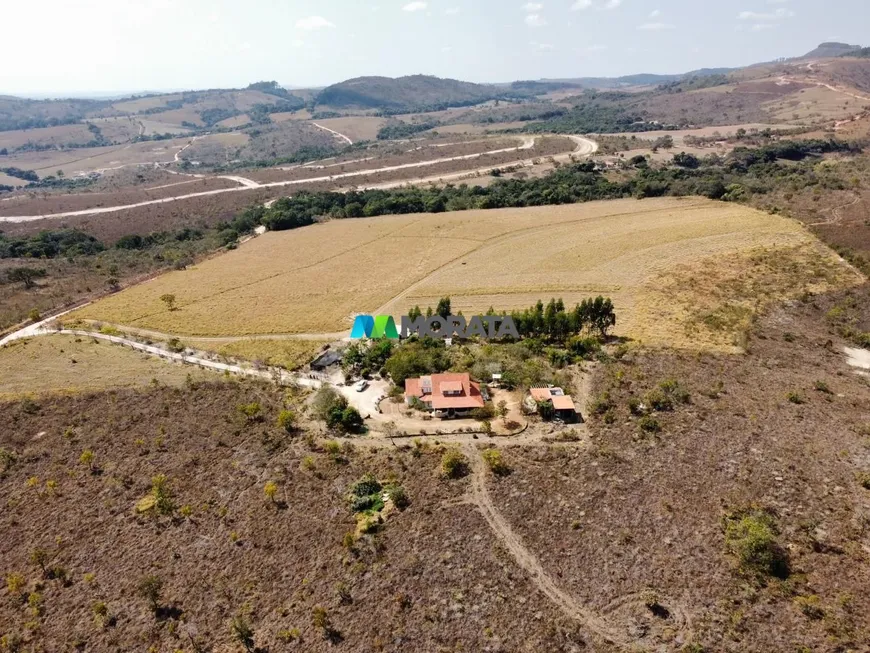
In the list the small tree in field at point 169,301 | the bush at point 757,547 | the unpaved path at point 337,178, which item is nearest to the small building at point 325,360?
the small tree in field at point 169,301

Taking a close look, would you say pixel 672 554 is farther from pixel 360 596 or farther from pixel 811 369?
pixel 811 369

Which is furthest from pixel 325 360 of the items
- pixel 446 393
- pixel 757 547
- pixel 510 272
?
pixel 757 547

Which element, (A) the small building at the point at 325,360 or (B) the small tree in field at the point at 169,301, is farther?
(B) the small tree in field at the point at 169,301

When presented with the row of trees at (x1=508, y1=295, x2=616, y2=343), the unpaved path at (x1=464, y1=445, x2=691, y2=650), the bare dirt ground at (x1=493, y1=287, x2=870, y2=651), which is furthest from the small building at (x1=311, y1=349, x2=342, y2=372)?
the bare dirt ground at (x1=493, y1=287, x2=870, y2=651)

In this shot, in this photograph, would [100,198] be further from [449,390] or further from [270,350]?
[449,390]

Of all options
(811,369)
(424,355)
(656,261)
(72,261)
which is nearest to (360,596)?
(424,355)

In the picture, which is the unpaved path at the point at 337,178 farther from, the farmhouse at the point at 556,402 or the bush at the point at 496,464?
the bush at the point at 496,464

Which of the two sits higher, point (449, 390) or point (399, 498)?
point (449, 390)
